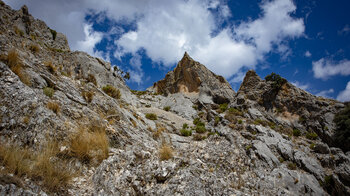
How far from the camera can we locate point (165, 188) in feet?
12.0

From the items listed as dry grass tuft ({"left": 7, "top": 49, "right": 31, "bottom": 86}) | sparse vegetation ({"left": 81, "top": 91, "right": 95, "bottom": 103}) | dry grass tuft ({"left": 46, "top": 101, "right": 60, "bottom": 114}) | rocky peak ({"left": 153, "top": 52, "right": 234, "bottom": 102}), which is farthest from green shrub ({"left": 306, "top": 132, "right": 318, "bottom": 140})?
dry grass tuft ({"left": 7, "top": 49, "right": 31, "bottom": 86})

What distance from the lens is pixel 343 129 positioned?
528 inches

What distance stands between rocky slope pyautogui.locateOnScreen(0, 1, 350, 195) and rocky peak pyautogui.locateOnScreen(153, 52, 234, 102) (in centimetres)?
834

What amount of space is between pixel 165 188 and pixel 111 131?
3.17 meters

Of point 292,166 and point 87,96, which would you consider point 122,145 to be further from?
point 292,166

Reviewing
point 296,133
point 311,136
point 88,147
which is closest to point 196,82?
point 296,133

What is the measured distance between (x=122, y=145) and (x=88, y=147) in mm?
1520

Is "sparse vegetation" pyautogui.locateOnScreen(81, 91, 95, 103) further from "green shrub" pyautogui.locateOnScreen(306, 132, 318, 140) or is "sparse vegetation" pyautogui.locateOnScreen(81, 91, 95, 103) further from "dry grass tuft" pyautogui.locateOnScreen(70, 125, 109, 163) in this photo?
"green shrub" pyautogui.locateOnScreen(306, 132, 318, 140)

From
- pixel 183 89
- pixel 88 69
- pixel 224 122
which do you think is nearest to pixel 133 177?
pixel 224 122

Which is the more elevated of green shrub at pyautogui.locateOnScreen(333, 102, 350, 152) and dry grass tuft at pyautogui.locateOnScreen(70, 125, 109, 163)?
green shrub at pyautogui.locateOnScreen(333, 102, 350, 152)

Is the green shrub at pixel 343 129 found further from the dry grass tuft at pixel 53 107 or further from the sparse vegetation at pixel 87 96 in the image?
the dry grass tuft at pixel 53 107

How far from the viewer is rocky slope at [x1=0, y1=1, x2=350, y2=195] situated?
137 inches

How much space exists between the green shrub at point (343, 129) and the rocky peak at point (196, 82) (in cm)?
1363

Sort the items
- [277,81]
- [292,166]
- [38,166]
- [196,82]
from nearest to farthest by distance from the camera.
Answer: [38,166], [292,166], [277,81], [196,82]
